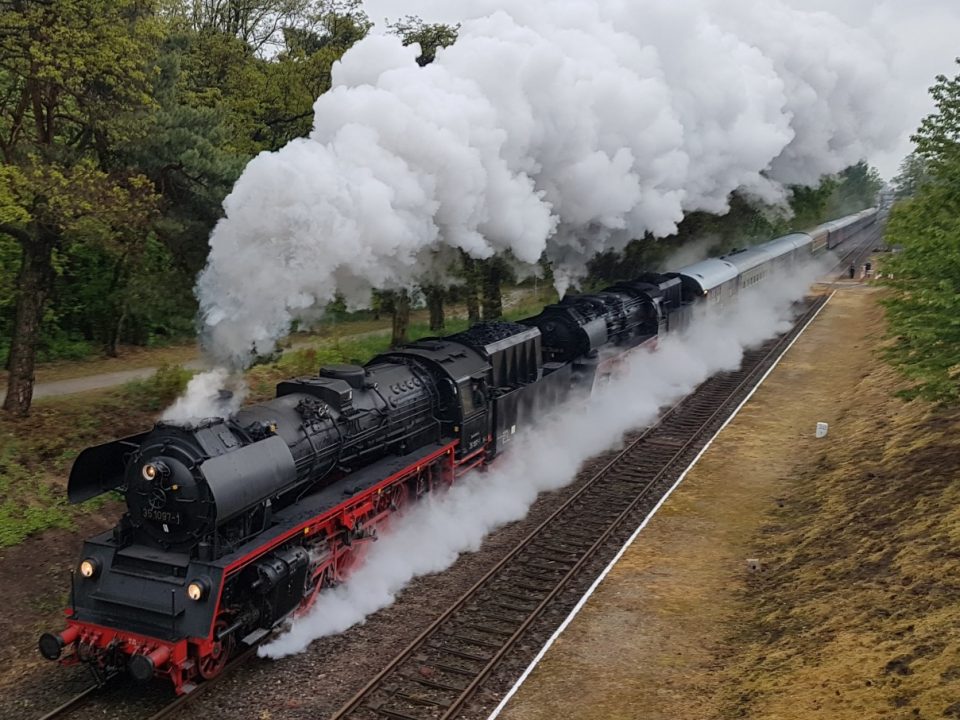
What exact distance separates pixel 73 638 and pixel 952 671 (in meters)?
8.99

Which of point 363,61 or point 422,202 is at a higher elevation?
point 363,61

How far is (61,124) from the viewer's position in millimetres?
15836

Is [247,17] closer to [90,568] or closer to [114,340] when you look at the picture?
[114,340]

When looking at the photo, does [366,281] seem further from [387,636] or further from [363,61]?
[387,636]

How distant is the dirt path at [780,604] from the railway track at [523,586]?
532mm

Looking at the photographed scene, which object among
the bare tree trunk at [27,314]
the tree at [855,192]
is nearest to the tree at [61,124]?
the bare tree trunk at [27,314]

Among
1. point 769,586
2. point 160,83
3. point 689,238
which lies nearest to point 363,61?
point 160,83

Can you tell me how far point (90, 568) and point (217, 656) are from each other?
5.64 feet

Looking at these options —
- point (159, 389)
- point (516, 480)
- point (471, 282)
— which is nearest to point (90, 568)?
point (516, 480)

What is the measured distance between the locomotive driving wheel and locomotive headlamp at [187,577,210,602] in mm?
494

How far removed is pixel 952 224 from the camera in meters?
11.4

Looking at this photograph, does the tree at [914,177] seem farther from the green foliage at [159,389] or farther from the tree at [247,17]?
the tree at [247,17]

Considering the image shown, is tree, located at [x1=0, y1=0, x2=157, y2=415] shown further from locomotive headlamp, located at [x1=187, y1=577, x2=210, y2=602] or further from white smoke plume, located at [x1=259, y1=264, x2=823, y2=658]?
white smoke plume, located at [x1=259, y1=264, x2=823, y2=658]

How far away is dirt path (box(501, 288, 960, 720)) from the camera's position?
7.84m
